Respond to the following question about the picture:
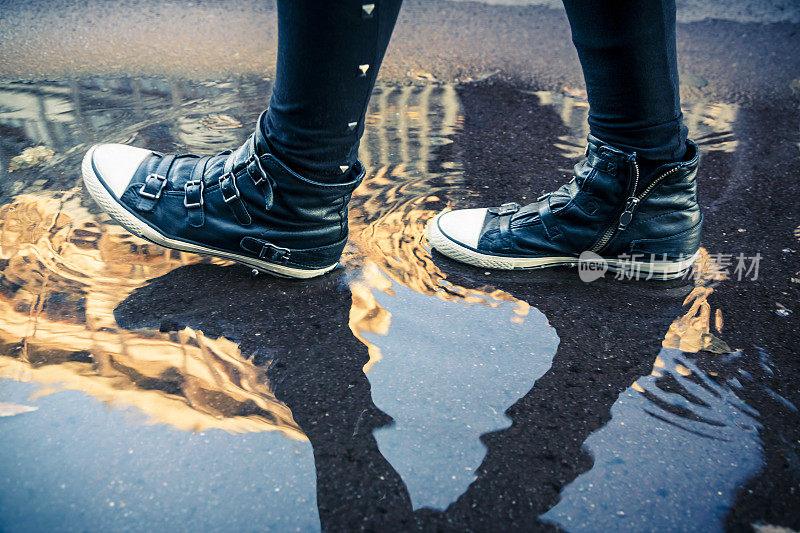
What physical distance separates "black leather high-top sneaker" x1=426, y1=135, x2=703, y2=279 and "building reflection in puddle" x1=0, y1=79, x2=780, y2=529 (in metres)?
0.11

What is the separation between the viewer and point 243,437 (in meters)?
1.01

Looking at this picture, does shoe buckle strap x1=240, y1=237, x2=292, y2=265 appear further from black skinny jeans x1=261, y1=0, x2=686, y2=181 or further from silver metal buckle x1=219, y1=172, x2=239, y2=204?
black skinny jeans x1=261, y1=0, x2=686, y2=181

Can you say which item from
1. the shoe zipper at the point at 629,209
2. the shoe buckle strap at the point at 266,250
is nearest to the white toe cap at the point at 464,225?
the shoe zipper at the point at 629,209

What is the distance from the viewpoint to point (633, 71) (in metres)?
1.19

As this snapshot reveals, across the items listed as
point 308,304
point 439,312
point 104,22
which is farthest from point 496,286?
point 104,22

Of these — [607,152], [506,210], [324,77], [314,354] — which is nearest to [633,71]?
[607,152]

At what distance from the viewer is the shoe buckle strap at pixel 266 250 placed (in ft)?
4.44

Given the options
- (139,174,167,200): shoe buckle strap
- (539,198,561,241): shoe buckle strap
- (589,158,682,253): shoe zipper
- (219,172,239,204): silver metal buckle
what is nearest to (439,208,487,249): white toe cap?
(539,198,561,241): shoe buckle strap

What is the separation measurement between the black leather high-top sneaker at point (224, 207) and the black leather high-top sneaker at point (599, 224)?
1.15 feet

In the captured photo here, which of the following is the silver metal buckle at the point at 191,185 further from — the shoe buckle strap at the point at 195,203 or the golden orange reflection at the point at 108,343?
the golden orange reflection at the point at 108,343

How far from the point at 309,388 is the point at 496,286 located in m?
0.57

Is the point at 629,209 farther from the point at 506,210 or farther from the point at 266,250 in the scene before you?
the point at 266,250

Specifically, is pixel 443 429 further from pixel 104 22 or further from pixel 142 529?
pixel 104 22

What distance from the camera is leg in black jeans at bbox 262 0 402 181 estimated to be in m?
1.02
